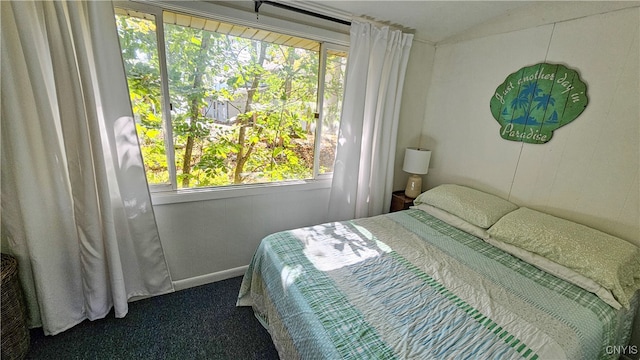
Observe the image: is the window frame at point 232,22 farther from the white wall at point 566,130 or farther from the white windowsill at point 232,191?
the white wall at point 566,130

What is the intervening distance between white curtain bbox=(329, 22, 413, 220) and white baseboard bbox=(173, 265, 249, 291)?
0.97 metres

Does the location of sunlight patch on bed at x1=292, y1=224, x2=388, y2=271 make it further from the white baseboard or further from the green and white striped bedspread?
the white baseboard

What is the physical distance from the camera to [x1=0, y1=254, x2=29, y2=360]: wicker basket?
1309mm

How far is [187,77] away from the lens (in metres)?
1.79

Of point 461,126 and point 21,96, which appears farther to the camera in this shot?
point 461,126

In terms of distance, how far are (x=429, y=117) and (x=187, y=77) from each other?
2.21 m

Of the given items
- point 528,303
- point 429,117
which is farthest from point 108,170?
point 429,117

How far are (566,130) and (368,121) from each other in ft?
4.47

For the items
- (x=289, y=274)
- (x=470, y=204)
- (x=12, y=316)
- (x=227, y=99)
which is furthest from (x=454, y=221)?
(x=12, y=316)

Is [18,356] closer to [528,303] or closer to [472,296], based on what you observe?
[472,296]

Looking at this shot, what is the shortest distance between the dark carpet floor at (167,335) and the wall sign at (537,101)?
233 cm

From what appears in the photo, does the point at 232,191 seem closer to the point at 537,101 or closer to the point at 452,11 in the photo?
the point at 452,11

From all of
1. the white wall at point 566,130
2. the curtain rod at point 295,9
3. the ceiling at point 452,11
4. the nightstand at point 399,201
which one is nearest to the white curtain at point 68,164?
the curtain rod at point 295,9

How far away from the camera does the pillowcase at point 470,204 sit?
1.88 m
